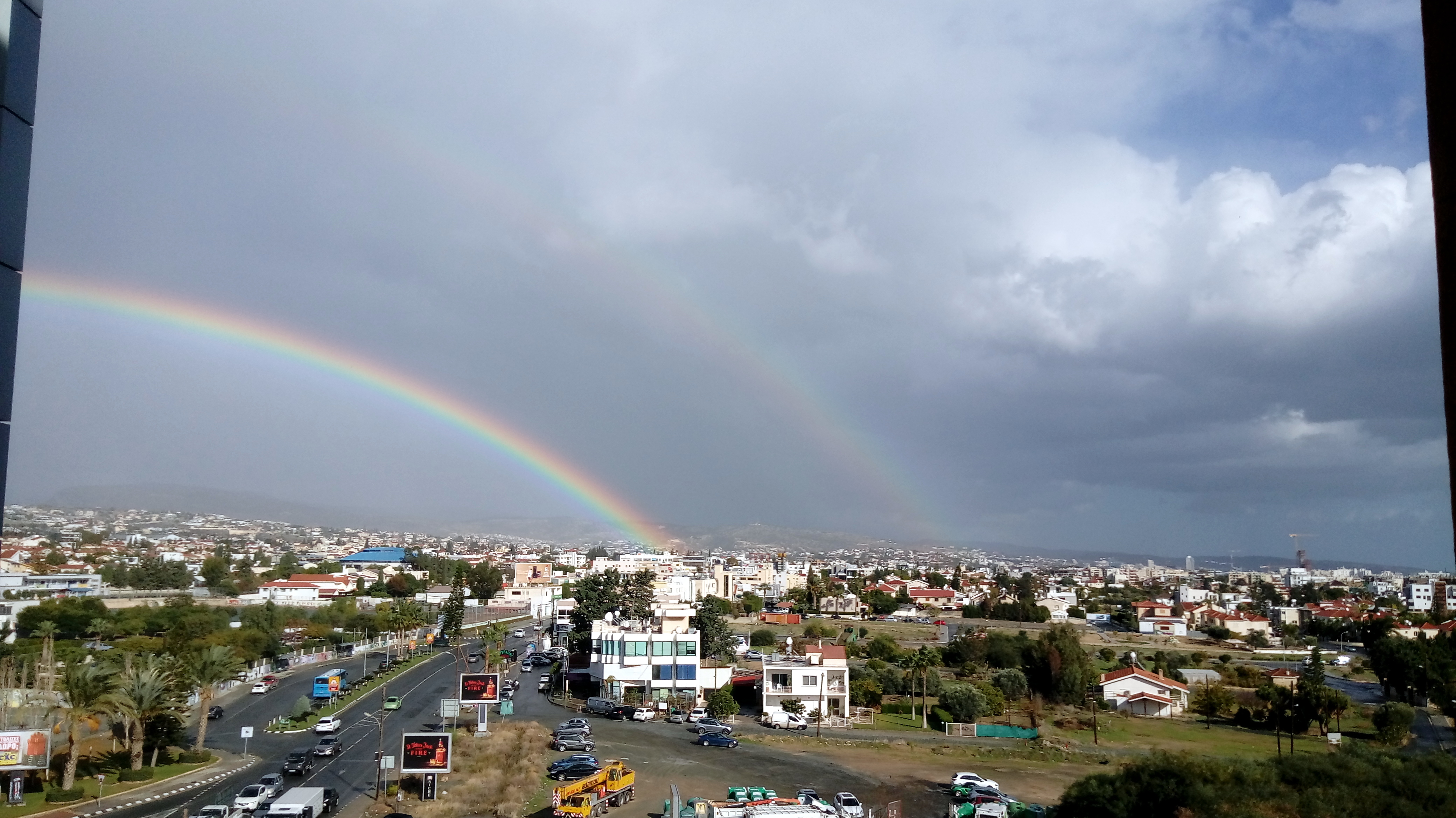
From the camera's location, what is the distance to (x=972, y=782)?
3072cm

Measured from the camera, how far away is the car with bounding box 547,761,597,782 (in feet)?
100

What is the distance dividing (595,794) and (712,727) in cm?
1648

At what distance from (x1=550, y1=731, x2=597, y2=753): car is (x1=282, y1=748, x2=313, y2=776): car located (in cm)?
834

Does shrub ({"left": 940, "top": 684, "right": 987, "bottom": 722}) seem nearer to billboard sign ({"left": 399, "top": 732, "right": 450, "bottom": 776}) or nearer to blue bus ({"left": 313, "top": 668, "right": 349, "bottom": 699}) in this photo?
billboard sign ({"left": 399, "top": 732, "right": 450, "bottom": 776})

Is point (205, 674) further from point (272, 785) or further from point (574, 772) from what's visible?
point (574, 772)

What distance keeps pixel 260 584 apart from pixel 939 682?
86.2m

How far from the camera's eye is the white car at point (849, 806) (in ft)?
88.1

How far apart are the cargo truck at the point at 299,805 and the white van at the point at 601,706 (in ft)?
67.8

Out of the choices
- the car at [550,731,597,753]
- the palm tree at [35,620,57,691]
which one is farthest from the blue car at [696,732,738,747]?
the palm tree at [35,620,57,691]

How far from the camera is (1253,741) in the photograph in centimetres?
4509

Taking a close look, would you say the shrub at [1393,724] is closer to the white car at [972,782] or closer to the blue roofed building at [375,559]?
the white car at [972,782]

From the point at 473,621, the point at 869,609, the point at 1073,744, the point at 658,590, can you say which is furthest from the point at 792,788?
the point at 869,609

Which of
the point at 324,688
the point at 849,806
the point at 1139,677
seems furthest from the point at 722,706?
the point at 1139,677

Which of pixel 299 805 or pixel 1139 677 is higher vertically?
Result: pixel 299 805
